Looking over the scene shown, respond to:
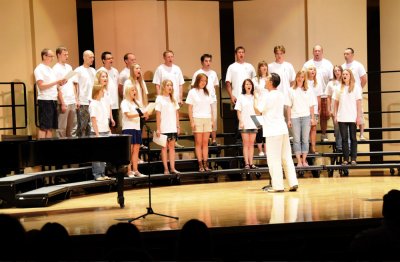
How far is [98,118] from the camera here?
10469 mm

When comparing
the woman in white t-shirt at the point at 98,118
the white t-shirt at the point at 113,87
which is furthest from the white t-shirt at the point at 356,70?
the woman in white t-shirt at the point at 98,118

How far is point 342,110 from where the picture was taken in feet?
38.9

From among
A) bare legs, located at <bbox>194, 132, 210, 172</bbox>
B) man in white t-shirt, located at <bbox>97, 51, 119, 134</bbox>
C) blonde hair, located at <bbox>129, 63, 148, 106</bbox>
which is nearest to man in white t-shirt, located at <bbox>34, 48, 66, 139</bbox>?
man in white t-shirt, located at <bbox>97, 51, 119, 134</bbox>

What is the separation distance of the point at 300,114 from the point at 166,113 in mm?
2292

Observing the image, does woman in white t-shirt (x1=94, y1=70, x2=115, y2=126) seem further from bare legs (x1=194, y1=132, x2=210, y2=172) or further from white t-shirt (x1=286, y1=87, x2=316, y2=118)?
white t-shirt (x1=286, y1=87, x2=316, y2=118)

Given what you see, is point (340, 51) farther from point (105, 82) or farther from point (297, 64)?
point (105, 82)

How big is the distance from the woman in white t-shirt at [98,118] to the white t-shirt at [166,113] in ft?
3.58

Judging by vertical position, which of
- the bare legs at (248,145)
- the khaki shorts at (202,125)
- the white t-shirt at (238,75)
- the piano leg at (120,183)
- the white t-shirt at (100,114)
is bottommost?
the piano leg at (120,183)

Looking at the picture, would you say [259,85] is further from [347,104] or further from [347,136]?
[347,136]

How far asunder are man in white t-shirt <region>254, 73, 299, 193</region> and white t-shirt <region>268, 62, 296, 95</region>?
2462 mm

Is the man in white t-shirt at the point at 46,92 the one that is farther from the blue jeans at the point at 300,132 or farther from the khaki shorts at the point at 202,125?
the blue jeans at the point at 300,132

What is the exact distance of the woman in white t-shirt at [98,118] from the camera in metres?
10.3

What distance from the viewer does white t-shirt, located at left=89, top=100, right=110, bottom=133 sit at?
10375 millimetres

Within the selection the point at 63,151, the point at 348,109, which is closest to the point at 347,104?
the point at 348,109
